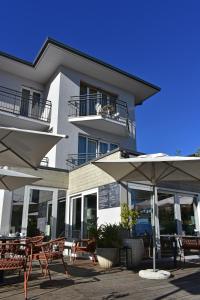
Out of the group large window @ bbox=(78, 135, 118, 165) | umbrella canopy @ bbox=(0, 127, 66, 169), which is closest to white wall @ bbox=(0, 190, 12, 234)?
large window @ bbox=(78, 135, 118, 165)

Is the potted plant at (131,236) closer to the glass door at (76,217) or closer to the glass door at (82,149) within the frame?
the glass door at (76,217)

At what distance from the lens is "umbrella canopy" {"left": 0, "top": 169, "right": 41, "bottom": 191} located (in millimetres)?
6545

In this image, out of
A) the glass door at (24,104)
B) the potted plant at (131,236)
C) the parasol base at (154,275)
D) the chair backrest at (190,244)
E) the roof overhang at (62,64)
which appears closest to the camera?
the parasol base at (154,275)

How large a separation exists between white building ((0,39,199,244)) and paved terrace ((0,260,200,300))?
7.73 ft

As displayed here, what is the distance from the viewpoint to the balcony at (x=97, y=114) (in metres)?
14.7

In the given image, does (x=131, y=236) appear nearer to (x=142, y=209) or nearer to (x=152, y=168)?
(x=142, y=209)

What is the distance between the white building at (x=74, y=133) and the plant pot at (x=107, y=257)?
1172 millimetres

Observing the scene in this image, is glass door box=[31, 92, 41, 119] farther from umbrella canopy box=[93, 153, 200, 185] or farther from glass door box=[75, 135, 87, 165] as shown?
umbrella canopy box=[93, 153, 200, 185]

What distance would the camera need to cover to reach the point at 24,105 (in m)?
15.2

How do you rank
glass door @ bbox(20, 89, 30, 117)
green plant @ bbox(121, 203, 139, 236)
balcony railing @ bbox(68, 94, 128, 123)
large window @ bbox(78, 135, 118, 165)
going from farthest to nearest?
1. glass door @ bbox(20, 89, 30, 117)
2. balcony railing @ bbox(68, 94, 128, 123)
3. large window @ bbox(78, 135, 118, 165)
4. green plant @ bbox(121, 203, 139, 236)

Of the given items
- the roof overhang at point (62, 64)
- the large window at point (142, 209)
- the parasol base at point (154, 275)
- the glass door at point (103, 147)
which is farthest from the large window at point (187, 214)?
the roof overhang at point (62, 64)

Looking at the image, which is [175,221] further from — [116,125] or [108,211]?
[116,125]

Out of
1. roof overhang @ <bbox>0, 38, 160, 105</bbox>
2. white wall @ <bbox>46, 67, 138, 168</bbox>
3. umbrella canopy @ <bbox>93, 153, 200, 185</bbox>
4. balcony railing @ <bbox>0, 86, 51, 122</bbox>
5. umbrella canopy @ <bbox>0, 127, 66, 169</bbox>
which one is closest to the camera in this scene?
umbrella canopy @ <bbox>0, 127, 66, 169</bbox>

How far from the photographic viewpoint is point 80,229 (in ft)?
33.6
